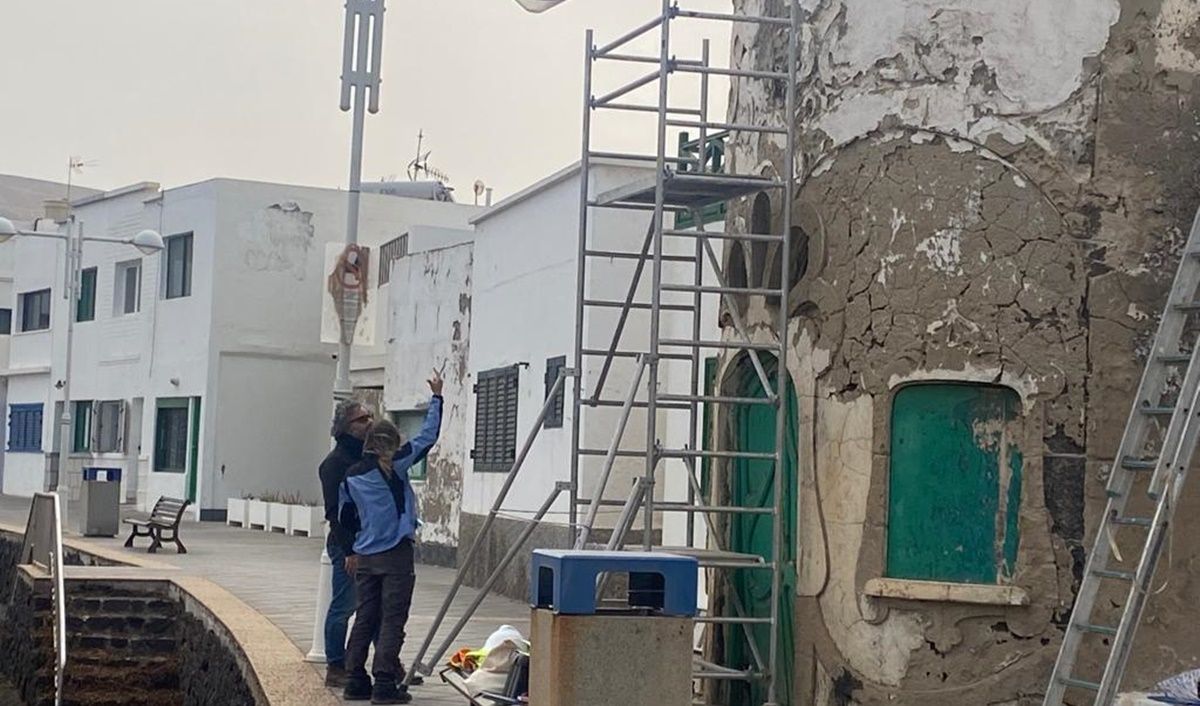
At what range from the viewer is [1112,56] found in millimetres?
10141

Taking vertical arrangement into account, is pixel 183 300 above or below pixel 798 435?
above

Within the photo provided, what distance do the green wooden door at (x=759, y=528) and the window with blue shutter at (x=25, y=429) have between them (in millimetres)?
38347

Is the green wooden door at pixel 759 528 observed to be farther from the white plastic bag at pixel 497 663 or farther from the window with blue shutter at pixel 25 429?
the window with blue shutter at pixel 25 429

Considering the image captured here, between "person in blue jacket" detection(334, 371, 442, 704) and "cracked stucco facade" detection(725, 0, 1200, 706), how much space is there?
8.68 ft

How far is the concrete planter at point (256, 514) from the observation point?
115 ft

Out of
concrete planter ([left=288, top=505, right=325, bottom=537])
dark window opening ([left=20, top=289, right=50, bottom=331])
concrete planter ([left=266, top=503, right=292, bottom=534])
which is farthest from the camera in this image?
dark window opening ([left=20, top=289, right=50, bottom=331])

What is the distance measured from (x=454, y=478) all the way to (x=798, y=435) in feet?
48.8

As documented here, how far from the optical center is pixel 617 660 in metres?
8.29

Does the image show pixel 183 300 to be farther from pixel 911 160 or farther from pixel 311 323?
pixel 911 160

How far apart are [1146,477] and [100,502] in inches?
881

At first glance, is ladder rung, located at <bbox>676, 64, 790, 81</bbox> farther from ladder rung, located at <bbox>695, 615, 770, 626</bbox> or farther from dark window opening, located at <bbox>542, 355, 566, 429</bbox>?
dark window opening, located at <bbox>542, 355, 566, 429</bbox>

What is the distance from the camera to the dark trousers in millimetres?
11477

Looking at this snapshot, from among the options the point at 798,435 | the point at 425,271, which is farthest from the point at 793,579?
the point at 425,271

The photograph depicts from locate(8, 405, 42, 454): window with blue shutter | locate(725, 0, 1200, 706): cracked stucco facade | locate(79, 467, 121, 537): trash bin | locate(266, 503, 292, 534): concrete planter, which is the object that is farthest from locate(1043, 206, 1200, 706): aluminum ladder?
locate(8, 405, 42, 454): window with blue shutter
